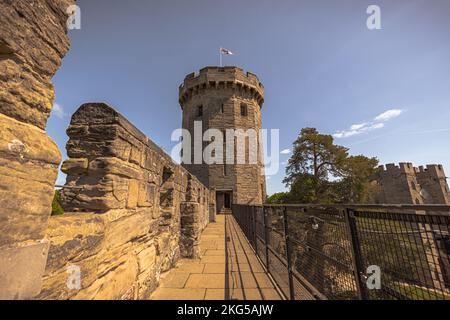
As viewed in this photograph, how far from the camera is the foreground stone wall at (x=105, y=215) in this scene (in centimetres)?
131

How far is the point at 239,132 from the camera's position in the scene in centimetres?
1986

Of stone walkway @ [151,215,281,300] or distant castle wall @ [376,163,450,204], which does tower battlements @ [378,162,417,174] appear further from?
stone walkway @ [151,215,281,300]

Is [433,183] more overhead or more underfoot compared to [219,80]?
more underfoot

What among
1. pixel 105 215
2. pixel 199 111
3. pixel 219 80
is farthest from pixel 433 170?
pixel 105 215

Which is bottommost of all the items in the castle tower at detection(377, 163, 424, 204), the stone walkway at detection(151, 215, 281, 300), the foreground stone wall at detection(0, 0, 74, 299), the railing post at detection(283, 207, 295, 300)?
the stone walkway at detection(151, 215, 281, 300)

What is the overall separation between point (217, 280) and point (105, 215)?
223cm

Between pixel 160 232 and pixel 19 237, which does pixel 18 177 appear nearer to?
pixel 19 237

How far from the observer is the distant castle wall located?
82.2 feet

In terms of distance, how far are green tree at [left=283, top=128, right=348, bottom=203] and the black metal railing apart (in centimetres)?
1456

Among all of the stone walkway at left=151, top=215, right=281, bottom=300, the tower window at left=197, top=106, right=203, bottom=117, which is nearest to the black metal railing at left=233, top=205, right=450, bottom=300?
the stone walkway at left=151, top=215, right=281, bottom=300

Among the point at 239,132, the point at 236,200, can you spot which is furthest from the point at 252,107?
the point at 236,200

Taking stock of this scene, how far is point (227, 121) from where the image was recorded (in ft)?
65.3

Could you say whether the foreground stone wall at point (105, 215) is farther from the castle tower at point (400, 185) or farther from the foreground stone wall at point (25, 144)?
the castle tower at point (400, 185)

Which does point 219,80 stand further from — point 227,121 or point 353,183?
point 353,183
